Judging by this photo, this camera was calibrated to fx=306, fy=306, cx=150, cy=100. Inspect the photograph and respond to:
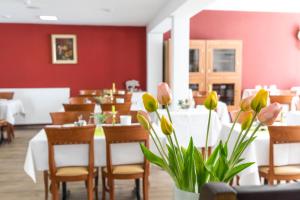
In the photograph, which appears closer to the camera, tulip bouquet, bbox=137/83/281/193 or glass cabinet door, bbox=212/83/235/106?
tulip bouquet, bbox=137/83/281/193

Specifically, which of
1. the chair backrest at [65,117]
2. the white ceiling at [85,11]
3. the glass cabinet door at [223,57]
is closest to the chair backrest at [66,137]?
the chair backrest at [65,117]

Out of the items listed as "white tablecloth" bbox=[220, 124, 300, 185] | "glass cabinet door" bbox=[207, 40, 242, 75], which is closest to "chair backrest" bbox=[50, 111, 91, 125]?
"white tablecloth" bbox=[220, 124, 300, 185]

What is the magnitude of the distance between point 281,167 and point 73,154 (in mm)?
1819

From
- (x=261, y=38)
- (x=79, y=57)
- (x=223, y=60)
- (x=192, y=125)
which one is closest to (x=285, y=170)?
Result: (x=192, y=125)

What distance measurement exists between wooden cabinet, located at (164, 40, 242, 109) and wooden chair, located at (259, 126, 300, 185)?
165 inches

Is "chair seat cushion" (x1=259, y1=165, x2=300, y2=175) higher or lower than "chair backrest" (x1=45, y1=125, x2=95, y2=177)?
lower

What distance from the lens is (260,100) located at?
98cm

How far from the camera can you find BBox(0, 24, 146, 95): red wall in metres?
7.31

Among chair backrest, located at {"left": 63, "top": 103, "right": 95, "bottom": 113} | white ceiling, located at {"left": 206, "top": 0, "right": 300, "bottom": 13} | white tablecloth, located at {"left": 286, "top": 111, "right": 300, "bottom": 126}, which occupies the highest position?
white ceiling, located at {"left": 206, "top": 0, "right": 300, "bottom": 13}

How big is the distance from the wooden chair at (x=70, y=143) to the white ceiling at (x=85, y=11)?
307cm

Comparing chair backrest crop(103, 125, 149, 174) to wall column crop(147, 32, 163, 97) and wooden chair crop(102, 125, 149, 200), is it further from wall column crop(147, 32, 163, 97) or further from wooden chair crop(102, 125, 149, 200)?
wall column crop(147, 32, 163, 97)

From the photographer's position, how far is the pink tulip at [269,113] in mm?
950

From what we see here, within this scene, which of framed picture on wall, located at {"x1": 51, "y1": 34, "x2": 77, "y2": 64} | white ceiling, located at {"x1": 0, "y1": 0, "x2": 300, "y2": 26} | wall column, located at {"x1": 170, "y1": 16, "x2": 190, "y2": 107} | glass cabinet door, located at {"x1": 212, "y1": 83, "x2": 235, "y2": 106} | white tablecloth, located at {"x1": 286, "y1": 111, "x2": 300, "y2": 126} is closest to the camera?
white tablecloth, located at {"x1": 286, "y1": 111, "x2": 300, "y2": 126}

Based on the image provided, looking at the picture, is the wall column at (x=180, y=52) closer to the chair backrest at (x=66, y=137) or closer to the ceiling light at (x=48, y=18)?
the chair backrest at (x=66, y=137)
